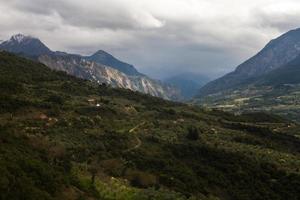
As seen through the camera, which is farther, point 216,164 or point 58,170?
point 216,164

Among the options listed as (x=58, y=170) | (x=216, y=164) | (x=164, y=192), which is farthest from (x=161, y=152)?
(x=58, y=170)

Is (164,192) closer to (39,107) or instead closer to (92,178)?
(92,178)

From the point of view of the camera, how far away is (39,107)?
189m

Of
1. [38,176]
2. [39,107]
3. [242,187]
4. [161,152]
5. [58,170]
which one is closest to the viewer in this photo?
[38,176]

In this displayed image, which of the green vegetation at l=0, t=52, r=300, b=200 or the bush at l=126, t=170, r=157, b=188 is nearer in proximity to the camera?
the green vegetation at l=0, t=52, r=300, b=200

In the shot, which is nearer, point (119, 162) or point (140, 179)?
point (140, 179)

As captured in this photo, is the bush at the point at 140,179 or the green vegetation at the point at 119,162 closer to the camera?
the green vegetation at the point at 119,162

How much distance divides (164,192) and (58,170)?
2801 cm

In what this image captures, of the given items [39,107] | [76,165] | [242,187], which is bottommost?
[242,187]

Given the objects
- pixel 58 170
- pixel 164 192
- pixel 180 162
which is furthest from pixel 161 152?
pixel 58 170

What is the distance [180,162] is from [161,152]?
323 inches

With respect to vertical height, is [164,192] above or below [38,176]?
below

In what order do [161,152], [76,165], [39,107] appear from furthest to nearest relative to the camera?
1. [39,107]
2. [161,152]
3. [76,165]

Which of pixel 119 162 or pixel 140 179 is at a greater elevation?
pixel 119 162
